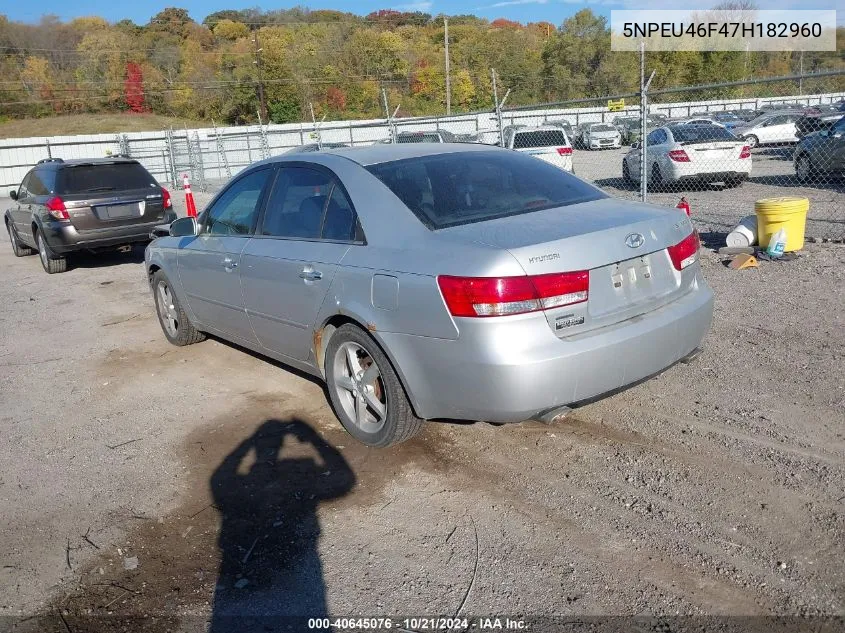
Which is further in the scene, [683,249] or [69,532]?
[683,249]

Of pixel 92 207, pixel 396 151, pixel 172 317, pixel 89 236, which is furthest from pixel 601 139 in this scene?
pixel 396 151

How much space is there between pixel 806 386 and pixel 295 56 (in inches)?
2868

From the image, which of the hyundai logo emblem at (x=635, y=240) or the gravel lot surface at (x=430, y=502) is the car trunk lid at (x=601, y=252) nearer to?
the hyundai logo emblem at (x=635, y=240)

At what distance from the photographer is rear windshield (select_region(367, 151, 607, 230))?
4.03 m

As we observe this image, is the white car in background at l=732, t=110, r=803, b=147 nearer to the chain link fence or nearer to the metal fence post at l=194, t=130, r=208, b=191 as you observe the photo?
the chain link fence

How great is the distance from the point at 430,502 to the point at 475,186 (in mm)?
1789

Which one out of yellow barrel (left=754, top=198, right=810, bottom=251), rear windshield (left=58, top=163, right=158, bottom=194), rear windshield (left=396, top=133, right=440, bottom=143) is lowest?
yellow barrel (left=754, top=198, right=810, bottom=251)

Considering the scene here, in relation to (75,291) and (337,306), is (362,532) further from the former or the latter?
(75,291)

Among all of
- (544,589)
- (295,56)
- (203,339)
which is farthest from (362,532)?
(295,56)

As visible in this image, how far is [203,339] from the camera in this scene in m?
6.72

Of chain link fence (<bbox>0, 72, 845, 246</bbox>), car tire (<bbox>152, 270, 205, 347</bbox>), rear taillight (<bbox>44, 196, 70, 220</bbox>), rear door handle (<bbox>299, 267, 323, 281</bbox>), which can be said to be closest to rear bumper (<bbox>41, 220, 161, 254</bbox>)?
rear taillight (<bbox>44, 196, 70, 220</bbox>)

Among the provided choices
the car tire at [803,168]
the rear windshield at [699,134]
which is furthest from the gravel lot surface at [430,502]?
the car tire at [803,168]

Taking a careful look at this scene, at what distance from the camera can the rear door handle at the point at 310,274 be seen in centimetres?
425

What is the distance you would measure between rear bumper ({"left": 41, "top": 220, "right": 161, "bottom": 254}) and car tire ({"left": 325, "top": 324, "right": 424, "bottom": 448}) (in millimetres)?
7533
